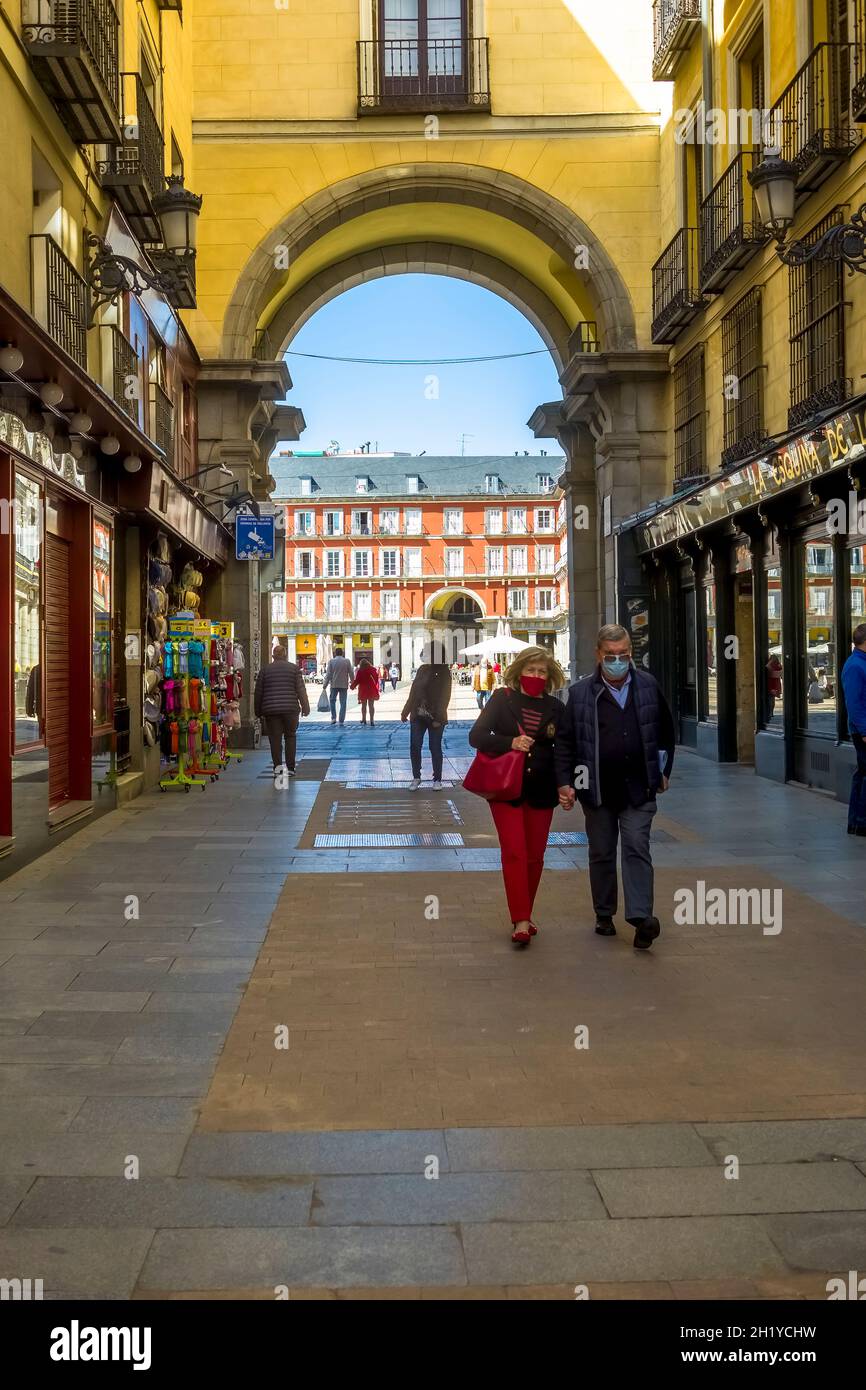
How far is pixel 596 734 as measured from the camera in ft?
23.1

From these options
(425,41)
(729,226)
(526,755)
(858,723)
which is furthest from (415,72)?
(526,755)

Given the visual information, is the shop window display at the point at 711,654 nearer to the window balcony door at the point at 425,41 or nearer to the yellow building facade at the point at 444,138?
the yellow building facade at the point at 444,138

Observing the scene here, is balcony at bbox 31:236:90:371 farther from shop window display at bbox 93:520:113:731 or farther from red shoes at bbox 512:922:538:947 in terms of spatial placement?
red shoes at bbox 512:922:538:947

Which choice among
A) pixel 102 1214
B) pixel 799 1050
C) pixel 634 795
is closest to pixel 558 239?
pixel 634 795

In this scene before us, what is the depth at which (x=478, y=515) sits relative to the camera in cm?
8331

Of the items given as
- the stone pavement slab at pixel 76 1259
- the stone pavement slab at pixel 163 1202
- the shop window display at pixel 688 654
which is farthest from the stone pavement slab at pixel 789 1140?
the shop window display at pixel 688 654

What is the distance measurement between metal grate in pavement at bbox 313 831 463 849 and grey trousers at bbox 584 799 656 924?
3348 mm

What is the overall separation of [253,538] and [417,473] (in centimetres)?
6619

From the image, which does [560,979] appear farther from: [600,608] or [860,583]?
[600,608]

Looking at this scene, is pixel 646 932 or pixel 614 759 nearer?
pixel 646 932

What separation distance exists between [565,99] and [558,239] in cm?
215

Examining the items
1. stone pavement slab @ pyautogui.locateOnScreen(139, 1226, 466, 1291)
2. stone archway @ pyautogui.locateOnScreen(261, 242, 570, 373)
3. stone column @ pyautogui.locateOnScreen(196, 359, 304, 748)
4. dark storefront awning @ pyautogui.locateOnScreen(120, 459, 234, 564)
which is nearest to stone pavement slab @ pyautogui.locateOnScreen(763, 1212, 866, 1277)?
stone pavement slab @ pyautogui.locateOnScreen(139, 1226, 466, 1291)

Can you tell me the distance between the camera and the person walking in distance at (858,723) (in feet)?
34.7

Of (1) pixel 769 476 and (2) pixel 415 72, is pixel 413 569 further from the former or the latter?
(1) pixel 769 476
